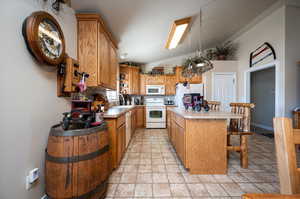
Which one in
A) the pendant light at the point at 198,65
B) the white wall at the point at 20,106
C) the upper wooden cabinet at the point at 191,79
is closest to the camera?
the white wall at the point at 20,106

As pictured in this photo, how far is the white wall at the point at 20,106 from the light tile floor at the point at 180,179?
0.85 m

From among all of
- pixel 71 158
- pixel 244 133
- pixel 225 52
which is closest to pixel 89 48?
pixel 71 158

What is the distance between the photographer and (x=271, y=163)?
189 centimetres

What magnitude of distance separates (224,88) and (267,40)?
5.05 ft

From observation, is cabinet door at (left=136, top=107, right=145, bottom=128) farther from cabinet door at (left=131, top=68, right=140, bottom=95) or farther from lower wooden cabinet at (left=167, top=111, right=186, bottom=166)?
lower wooden cabinet at (left=167, top=111, right=186, bottom=166)

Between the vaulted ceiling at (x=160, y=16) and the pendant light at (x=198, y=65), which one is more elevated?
the vaulted ceiling at (x=160, y=16)

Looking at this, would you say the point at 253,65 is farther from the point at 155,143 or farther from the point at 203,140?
the point at 155,143

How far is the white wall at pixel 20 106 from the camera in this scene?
82cm

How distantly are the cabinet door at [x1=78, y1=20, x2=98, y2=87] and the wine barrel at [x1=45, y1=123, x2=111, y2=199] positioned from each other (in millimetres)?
961

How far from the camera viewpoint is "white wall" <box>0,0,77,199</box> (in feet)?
2.70

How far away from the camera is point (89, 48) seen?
1694mm

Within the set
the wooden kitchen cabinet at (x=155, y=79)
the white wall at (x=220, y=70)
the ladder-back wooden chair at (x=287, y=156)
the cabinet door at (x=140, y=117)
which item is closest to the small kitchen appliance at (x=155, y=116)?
the cabinet door at (x=140, y=117)

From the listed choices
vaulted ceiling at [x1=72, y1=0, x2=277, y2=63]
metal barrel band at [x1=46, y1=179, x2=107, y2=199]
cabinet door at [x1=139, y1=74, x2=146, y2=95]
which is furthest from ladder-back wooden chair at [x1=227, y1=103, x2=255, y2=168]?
cabinet door at [x1=139, y1=74, x2=146, y2=95]

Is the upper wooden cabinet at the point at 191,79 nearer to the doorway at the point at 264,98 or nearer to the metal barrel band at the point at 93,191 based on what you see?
the doorway at the point at 264,98
